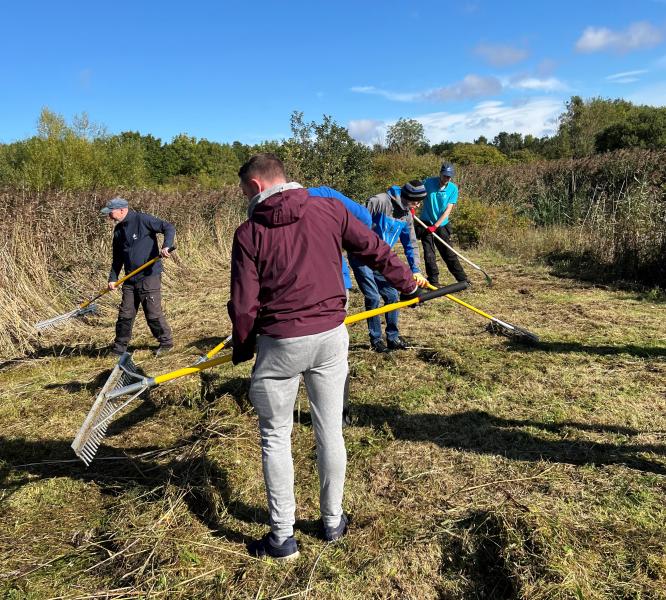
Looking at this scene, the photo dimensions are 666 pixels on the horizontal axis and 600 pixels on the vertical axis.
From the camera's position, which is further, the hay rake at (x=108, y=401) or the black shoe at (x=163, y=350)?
the black shoe at (x=163, y=350)

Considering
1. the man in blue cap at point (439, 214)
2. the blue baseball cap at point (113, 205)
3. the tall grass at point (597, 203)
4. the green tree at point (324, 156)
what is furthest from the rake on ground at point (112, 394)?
the green tree at point (324, 156)

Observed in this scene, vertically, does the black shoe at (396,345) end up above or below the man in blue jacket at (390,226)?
below

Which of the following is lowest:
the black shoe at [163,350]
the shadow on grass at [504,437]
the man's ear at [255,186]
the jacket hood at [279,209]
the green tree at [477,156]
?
the shadow on grass at [504,437]

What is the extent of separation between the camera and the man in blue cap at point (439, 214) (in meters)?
7.39

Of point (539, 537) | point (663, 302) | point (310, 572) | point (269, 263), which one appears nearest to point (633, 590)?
point (539, 537)

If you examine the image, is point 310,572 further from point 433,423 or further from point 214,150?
point 214,150

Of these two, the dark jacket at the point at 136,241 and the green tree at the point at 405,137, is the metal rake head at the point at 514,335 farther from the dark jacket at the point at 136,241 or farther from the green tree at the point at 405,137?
the green tree at the point at 405,137

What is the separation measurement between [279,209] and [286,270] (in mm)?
261

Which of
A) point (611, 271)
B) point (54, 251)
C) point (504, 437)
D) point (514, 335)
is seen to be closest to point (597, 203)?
point (611, 271)

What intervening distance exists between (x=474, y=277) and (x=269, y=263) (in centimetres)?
742

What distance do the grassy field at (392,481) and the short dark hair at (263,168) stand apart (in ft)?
6.25

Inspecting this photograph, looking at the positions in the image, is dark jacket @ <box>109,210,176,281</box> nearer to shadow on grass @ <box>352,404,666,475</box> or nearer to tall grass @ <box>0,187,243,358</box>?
tall grass @ <box>0,187,243,358</box>

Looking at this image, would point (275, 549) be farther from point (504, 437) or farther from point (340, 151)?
point (340, 151)

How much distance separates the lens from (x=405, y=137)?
26188 mm
